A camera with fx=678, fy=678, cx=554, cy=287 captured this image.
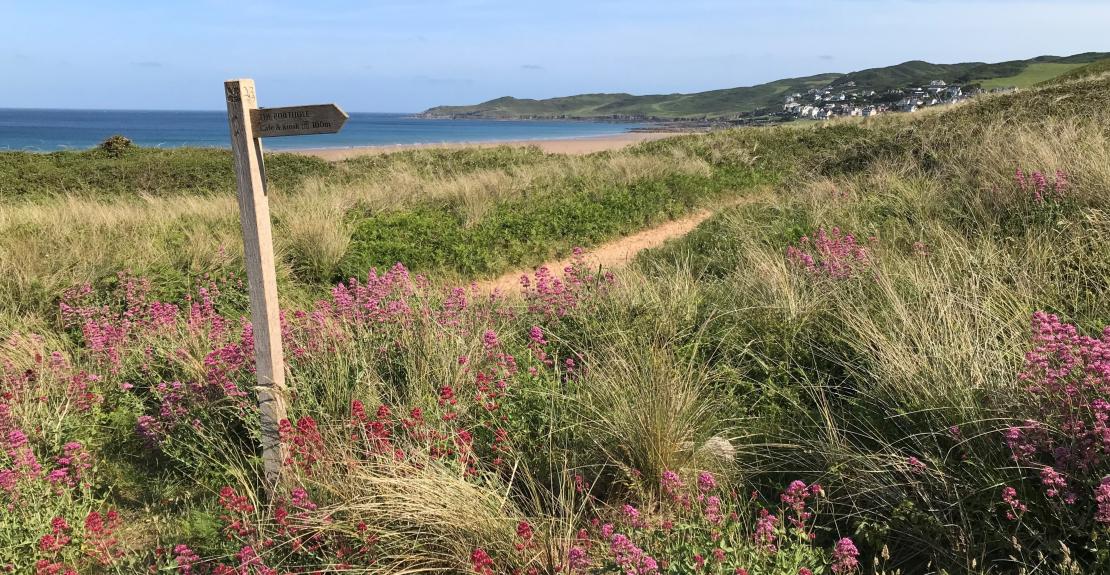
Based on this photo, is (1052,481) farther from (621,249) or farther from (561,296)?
(621,249)

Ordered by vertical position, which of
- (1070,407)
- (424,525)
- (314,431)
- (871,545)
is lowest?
(871,545)

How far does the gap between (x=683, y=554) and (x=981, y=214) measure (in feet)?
18.5

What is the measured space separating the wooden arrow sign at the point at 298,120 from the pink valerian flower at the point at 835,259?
11.8 feet

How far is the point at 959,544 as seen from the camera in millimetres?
2463

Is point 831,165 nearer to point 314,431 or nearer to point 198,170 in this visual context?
point 314,431

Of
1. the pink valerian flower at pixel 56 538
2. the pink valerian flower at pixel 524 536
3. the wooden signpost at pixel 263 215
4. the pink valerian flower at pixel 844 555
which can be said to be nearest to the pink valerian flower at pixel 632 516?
the pink valerian flower at pixel 524 536

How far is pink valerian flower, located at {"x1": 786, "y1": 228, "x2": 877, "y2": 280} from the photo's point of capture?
197 inches

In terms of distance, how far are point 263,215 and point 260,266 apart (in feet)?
0.82

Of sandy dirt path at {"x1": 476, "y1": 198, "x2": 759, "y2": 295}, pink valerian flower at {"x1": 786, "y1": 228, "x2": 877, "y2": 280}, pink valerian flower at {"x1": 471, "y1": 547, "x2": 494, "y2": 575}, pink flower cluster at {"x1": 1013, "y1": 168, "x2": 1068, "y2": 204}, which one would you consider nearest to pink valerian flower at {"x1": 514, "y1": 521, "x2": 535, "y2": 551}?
pink valerian flower at {"x1": 471, "y1": 547, "x2": 494, "y2": 575}

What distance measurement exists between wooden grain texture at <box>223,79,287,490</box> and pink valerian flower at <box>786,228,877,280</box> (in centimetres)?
376

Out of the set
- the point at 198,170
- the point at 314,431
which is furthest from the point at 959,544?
the point at 198,170

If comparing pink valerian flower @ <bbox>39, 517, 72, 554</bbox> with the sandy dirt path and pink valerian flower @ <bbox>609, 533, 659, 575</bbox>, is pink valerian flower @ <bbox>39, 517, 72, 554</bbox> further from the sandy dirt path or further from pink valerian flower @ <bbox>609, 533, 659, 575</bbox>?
the sandy dirt path

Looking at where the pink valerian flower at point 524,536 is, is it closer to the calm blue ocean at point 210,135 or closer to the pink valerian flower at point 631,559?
the pink valerian flower at point 631,559

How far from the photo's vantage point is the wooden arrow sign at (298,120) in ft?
10.1
